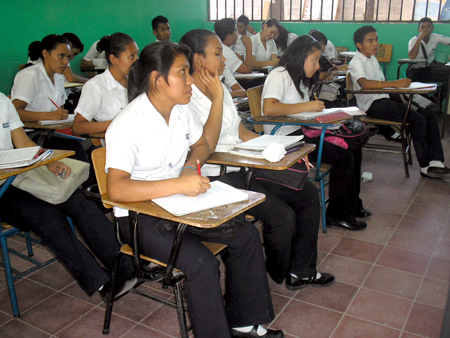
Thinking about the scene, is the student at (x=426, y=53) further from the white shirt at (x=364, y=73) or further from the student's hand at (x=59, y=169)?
the student's hand at (x=59, y=169)

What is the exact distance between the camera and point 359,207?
2.94m

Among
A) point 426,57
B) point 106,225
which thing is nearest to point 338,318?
point 106,225

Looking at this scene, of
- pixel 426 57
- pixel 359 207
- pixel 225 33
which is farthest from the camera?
pixel 426 57

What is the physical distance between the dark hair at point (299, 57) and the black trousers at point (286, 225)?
89 cm

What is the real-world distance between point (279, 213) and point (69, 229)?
944 mm

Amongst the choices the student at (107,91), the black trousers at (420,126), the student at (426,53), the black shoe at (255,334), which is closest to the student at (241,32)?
the student at (426,53)

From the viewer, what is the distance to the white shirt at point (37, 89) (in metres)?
2.79

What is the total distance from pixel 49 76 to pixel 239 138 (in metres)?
1.56

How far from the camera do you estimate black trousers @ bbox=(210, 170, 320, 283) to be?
1896 millimetres

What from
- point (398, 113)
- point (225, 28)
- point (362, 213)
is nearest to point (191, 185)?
point (362, 213)

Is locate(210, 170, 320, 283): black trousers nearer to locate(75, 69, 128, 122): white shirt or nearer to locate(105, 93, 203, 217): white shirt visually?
locate(105, 93, 203, 217): white shirt

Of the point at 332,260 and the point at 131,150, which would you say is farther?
the point at 332,260

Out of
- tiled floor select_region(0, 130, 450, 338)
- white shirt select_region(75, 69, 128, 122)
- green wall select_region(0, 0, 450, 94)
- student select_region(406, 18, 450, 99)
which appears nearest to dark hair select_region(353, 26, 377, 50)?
tiled floor select_region(0, 130, 450, 338)

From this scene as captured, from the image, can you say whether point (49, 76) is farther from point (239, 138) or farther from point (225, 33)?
point (225, 33)
